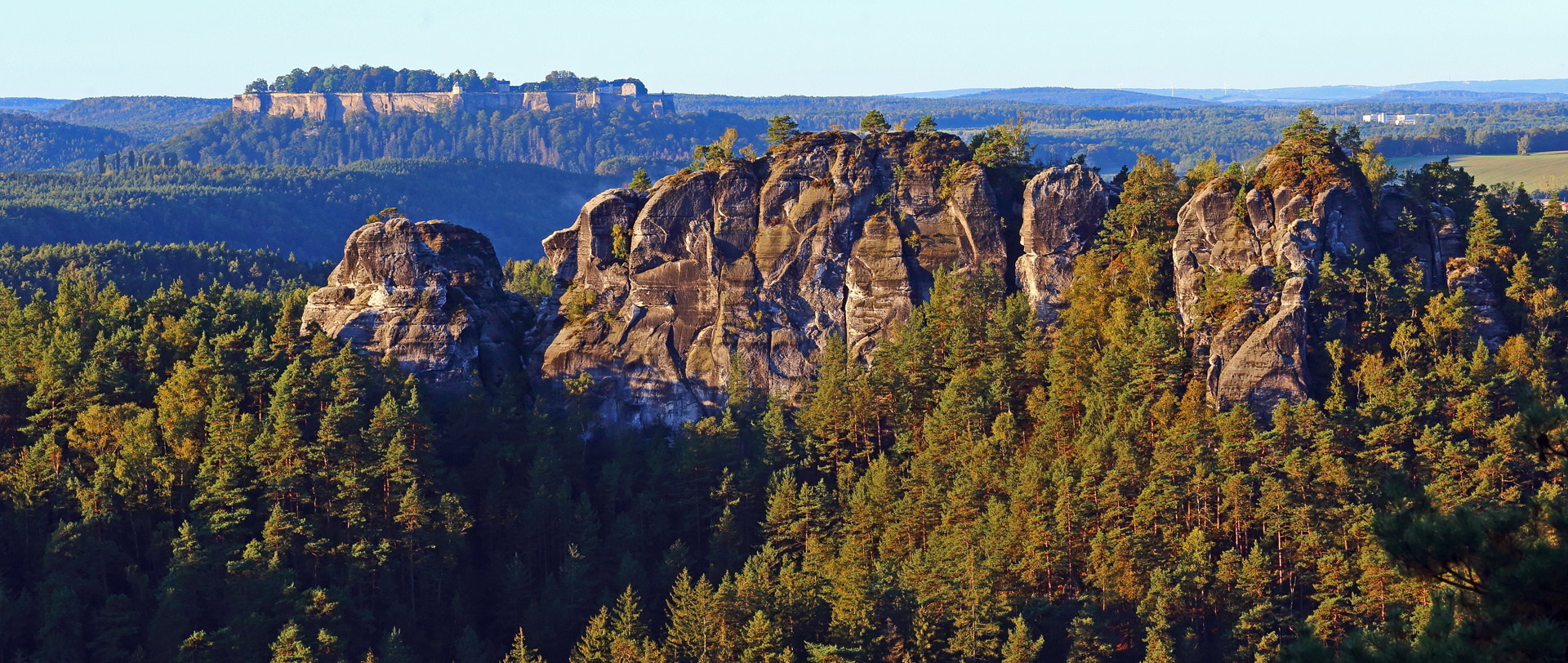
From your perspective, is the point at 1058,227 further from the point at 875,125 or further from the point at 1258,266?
the point at 875,125

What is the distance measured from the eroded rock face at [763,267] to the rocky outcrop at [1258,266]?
13.7m

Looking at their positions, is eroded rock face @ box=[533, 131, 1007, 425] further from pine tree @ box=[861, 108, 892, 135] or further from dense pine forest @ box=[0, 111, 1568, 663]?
dense pine forest @ box=[0, 111, 1568, 663]

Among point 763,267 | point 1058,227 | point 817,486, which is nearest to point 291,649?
point 817,486

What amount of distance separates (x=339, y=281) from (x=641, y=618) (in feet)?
97.2

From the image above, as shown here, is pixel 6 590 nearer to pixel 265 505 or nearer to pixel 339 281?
pixel 265 505

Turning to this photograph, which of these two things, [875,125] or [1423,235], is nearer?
[1423,235]

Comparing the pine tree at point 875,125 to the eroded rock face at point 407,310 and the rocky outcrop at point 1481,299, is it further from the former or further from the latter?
the rocky outcrop at point 1481,299

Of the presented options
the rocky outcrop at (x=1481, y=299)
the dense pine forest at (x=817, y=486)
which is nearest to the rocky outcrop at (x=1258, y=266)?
the dense pine forest at (x=817, y=486)

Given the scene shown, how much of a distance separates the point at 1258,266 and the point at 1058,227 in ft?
41.6

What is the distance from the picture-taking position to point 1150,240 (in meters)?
73.6

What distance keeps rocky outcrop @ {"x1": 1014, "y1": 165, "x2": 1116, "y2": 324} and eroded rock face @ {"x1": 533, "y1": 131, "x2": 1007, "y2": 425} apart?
154 inches

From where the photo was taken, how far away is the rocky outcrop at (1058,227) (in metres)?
76.8

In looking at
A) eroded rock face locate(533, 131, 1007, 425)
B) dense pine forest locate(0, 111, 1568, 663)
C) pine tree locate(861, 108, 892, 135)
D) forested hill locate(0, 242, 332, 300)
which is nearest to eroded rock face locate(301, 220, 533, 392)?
dense pine forest locate(0, 111, 1568, 663)

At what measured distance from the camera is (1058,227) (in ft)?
253
